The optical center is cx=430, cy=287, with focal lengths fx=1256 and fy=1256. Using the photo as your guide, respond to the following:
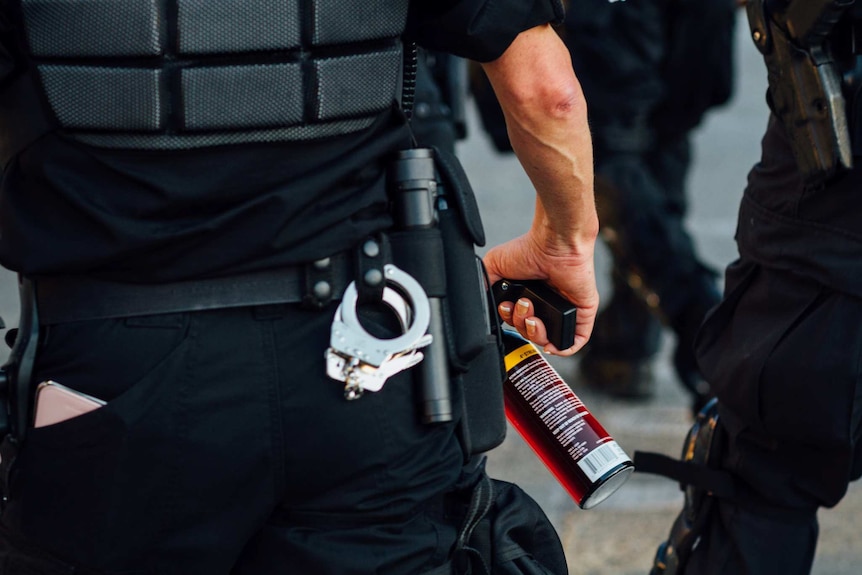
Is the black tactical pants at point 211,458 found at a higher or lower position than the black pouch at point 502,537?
higher

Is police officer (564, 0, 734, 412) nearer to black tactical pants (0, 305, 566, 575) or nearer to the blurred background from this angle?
the blurred background

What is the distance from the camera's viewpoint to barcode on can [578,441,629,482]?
75.6 inches

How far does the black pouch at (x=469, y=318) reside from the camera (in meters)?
1.74

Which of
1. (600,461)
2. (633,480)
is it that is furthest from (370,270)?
(633,480)

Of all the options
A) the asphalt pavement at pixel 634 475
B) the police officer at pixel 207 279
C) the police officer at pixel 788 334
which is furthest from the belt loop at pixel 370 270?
the asphalt pavement at pixel 634 475

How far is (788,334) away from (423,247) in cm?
97

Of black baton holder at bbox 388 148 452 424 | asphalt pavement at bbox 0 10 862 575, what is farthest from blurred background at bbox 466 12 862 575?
black baton holder at bbox 388 148 452 424

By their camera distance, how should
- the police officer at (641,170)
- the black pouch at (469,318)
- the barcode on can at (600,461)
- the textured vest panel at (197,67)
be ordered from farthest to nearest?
the police officer at (641,170) < the barcode on can at (600,461) < the black pouch at (469,318) < the textured vest panel at (197,67)

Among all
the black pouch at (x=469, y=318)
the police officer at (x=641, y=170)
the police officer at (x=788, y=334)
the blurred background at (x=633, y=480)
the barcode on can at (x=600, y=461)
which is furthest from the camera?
the police officer at (x=641, y=170)

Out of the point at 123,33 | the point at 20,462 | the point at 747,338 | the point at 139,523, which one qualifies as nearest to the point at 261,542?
the point at 139,523

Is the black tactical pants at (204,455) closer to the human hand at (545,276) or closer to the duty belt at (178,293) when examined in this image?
the duty belt at (178,293)

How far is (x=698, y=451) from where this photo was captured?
2719 mm

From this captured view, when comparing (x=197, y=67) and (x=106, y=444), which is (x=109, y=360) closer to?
(x=106, y=444)

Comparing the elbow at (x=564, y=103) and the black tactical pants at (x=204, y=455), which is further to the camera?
the elbow at (x=564, y=103)
